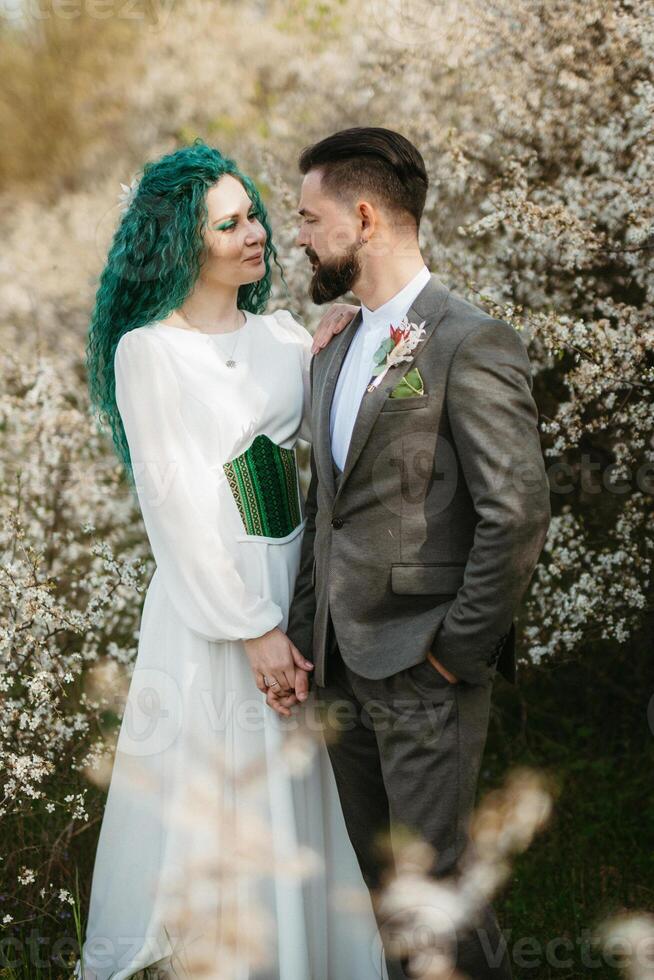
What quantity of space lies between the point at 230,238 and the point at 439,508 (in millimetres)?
926

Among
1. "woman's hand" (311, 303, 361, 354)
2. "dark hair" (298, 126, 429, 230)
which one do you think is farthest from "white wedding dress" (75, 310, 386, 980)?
"dark hair" (298, 126, 429, 230)

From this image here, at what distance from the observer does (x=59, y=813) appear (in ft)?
10.8

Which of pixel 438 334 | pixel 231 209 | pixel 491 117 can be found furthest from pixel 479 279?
pixel 438 334

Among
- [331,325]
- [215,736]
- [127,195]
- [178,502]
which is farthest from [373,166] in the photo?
[215,736]

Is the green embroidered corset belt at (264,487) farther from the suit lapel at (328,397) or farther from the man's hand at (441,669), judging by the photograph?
the man's hand at (441,669)

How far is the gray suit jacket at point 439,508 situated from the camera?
210 centimetres

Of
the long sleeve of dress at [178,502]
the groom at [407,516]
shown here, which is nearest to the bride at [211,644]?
the long sleeve of dress at [178,502]

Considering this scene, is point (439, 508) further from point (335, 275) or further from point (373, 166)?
point (373, 166)

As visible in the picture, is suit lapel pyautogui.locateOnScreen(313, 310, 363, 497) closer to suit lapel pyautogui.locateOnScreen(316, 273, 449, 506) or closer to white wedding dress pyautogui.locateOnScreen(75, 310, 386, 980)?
suit lapel pyautogui.locateOnScreen(316, 273, 449, 506)

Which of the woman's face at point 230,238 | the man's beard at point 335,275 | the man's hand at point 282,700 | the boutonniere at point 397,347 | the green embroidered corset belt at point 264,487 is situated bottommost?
the man's hand at point 282,700

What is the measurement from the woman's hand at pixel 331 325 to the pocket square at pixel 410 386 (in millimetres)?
419

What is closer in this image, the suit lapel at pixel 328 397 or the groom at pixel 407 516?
the groom at pixel 407 516

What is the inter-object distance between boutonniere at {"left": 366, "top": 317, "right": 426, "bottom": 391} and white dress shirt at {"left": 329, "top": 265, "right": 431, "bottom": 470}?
0.18 feet

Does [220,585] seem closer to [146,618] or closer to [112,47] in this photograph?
[146,618]
